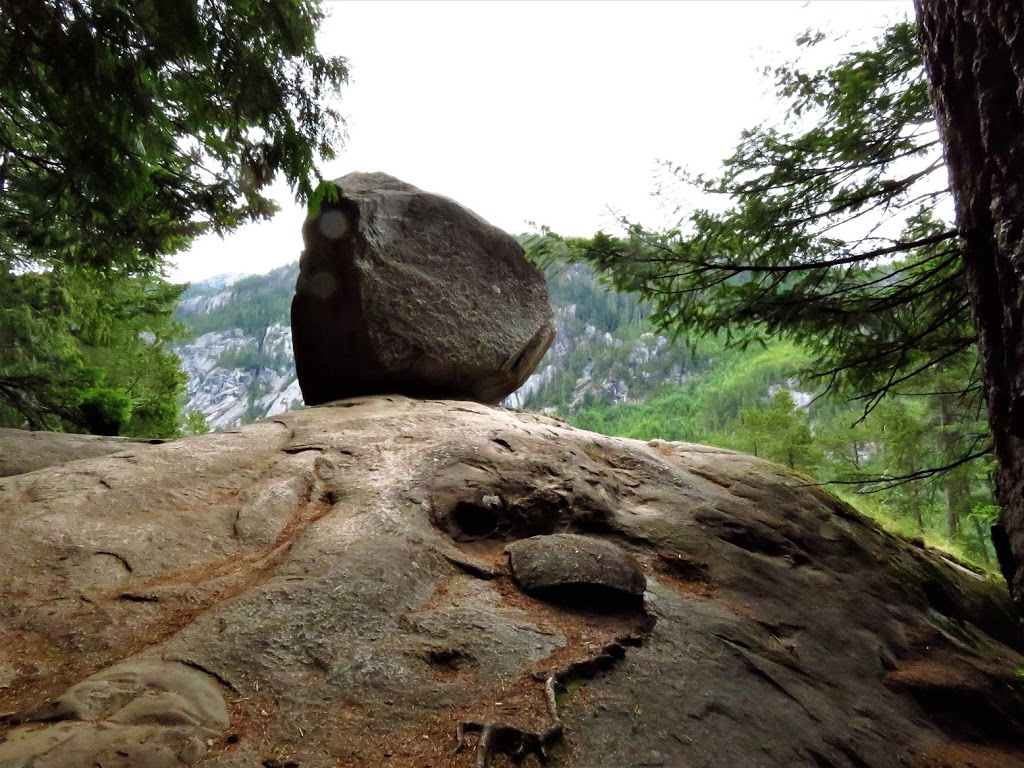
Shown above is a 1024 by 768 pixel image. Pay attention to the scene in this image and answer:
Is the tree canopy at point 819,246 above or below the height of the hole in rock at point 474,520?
above

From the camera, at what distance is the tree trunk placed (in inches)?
104

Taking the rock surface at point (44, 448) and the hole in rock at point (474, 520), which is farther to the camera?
the rock surface at point (44, 448)

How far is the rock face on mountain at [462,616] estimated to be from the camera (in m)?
2.88

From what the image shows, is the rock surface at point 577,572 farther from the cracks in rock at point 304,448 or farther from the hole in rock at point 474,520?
the cracks in rock at point 304,448

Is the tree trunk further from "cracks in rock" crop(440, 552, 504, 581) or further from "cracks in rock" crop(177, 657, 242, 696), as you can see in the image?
"cracks in rock" crop(177, 657, 242, 696)

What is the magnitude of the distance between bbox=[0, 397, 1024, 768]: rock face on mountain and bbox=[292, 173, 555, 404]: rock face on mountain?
1954 mm

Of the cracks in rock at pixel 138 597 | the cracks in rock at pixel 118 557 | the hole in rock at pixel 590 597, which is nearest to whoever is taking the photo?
the cracks in rock at pixel 138 597

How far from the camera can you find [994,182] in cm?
280

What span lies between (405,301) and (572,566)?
17.8ft

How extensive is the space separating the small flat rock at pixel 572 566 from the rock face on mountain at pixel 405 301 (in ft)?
14.9

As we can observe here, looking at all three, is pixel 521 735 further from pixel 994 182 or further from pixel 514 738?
pixel 994 182

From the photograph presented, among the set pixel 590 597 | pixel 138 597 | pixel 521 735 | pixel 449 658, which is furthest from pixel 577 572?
pixel 138 597

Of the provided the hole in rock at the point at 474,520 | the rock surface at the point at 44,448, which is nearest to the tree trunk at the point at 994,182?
the hole in rock at the point at 474,520

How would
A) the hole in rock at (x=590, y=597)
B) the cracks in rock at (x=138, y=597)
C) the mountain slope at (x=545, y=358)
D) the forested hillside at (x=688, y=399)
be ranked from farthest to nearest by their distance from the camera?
the mountain slope at (x=545, y=358) < the forested hillside at (x=688, y=399) < the hole in rock at (x=590, y=597) < the cracks in rock at (x=138, y=597)
